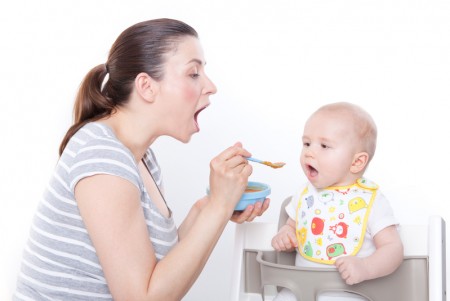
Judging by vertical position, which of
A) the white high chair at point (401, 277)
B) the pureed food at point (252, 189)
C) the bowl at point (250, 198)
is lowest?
the white high chair at point (401, 277)

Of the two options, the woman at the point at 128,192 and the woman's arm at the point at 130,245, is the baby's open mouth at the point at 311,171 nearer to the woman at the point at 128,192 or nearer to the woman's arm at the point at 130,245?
the woman at the point at 128,192

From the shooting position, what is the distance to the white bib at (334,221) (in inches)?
59.6

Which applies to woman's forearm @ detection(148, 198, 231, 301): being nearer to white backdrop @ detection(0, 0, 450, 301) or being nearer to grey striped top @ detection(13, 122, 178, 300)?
grey striped top @ detection(13, 122, 178, 300)

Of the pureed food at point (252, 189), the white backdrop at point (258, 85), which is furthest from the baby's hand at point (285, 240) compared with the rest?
the white backdrop at point (258, 85)

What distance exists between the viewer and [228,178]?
1.49 metres

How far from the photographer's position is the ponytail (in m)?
1.60

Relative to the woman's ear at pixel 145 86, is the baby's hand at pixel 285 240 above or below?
below

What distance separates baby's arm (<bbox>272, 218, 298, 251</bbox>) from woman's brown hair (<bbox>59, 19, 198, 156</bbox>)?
443 mm

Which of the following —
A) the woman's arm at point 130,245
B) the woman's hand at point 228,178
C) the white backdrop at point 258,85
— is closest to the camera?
the woman's arm at point 130,245

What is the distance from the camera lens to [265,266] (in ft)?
4.75

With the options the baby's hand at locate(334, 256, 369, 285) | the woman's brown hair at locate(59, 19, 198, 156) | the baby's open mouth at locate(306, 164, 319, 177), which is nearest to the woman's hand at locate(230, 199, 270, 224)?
the baby's open mouth at locate(306, 164, 319, 177)

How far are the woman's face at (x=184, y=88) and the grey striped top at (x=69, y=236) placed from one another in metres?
0.16

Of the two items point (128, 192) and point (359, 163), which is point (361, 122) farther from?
point (128, 192)

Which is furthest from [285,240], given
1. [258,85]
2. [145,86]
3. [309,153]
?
[258,85]
